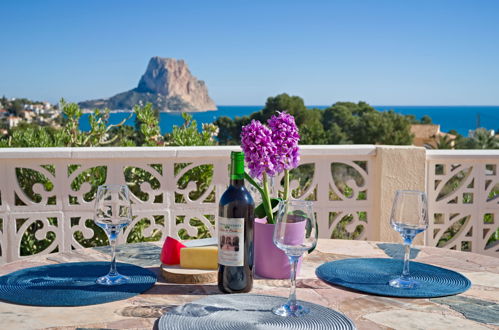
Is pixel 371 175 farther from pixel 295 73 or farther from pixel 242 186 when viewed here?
pixel 295 73

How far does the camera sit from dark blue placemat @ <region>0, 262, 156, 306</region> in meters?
1.31

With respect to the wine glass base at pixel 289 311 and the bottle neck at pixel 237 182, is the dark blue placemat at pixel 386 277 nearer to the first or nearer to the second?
the wine glass base at pixel 289 311

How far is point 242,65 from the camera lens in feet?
173

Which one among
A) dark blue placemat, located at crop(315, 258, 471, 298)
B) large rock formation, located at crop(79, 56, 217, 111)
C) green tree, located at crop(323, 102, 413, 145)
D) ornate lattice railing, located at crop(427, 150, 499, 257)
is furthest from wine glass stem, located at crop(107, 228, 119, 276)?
large rock formation, located at crop(79, 56, 217, 111)

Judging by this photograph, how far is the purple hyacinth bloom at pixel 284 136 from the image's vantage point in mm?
1364

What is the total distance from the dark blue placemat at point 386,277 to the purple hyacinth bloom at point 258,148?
370mm

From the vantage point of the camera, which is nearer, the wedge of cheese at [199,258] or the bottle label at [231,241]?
the bottle label at [231,241]

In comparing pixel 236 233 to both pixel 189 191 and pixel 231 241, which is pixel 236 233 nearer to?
pixel 231 241

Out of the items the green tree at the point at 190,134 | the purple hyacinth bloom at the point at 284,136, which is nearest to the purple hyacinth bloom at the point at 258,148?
the purple hyacinth bloom at the point at 284,136

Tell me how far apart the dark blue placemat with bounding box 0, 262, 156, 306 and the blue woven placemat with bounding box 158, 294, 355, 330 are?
21 cm

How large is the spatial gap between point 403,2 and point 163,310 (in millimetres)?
48381

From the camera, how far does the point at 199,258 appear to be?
4.92 feet

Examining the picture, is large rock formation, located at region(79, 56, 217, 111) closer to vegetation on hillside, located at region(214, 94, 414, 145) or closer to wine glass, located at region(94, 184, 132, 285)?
vegetation on hillside, located at region(214, 94, 414, 145)

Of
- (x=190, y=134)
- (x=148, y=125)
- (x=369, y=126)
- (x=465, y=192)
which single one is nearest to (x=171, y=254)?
(x=465, y=192)
